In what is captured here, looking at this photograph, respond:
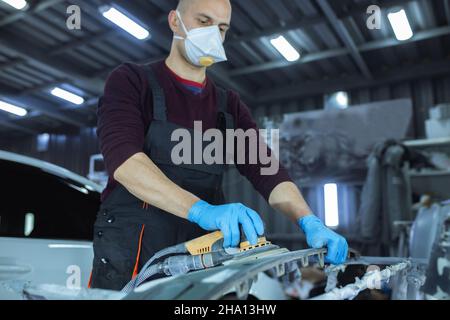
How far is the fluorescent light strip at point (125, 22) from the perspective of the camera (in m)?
2.94

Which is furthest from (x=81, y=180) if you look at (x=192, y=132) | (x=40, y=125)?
(x=40, y=125)

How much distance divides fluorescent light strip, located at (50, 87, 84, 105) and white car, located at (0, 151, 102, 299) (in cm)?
320

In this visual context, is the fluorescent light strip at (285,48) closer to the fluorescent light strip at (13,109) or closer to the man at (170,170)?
the man at (170,170)

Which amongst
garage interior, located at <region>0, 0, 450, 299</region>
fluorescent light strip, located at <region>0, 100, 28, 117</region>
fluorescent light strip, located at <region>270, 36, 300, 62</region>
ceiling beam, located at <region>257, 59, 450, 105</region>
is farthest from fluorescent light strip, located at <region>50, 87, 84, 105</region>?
fluorescent light strip, located at <region>270, 36, 300, 62</region>

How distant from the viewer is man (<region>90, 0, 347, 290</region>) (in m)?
0.90

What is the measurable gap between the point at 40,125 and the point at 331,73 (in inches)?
153

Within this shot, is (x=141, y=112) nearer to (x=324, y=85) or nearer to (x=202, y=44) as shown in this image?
(x=202, y=44)

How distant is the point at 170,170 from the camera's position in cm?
108

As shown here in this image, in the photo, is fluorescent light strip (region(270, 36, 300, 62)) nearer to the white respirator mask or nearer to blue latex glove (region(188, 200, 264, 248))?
the white respirator mask

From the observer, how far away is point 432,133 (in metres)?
3.40

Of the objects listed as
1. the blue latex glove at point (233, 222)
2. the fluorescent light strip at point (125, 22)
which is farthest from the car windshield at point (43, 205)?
the fluorescent light strip at point (125, 22)

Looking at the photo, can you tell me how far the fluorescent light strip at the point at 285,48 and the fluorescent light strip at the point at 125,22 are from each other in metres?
1.05

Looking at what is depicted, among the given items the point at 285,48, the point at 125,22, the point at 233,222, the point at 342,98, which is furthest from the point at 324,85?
the point at 233,222
